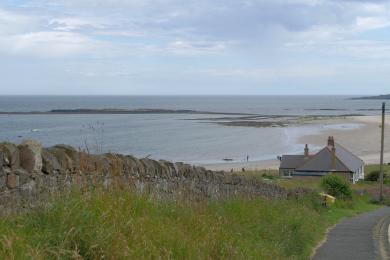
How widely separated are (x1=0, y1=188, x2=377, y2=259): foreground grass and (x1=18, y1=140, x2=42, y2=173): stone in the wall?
1.62 ft

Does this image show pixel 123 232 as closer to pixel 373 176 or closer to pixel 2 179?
pixel 2 179

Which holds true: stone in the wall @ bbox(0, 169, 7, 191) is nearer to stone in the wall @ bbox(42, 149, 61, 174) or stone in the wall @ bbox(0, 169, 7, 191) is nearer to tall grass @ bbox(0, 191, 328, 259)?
tall grass @ bbox(0, 191, 328, 259)

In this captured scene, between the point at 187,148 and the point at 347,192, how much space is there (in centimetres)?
4269

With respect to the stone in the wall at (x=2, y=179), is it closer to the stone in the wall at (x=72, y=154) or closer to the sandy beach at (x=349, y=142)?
the stone in the wall at (x=72, y=154)

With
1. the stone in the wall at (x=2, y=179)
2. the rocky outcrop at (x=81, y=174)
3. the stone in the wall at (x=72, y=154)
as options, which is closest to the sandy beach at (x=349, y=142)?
the rocky outcrop at (x=81, y=174)

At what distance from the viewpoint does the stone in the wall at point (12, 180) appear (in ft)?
17.1

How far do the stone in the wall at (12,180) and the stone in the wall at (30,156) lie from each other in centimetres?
22

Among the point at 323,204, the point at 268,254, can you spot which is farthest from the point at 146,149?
the point at 268,254

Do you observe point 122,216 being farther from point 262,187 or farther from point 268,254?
point 262,187

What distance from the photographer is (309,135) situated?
88000mm

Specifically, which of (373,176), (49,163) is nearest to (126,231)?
(49,163)

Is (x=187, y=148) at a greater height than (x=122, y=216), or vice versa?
(x=122, y=216)

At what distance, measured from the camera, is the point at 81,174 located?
638cm

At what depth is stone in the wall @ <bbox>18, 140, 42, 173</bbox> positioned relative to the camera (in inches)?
217
